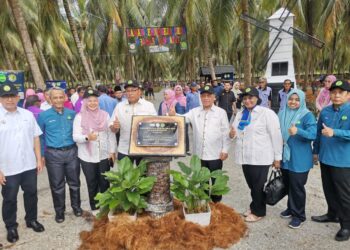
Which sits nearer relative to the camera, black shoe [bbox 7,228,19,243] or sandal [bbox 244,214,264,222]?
black shoe [bbox 7,228,19,243]

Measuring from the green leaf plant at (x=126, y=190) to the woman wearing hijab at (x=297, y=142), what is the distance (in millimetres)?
1792

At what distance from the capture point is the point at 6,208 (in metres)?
3.66

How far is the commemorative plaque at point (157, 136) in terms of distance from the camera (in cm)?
352

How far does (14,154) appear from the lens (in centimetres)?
348

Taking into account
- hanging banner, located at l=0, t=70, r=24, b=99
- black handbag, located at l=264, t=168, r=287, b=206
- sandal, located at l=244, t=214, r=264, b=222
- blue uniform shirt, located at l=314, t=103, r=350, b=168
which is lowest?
sandal, located at l=244, t=214, r=264, b=222

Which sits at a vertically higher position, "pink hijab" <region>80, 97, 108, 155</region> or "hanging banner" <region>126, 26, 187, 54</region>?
"hanging banner" <region>126, 26, 187, 54</region>

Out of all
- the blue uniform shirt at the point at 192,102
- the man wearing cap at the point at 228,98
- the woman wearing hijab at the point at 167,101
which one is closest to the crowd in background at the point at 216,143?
the woman wearing hijab at the point at 167,101

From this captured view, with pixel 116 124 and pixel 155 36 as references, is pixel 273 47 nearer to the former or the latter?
pixel 155 36

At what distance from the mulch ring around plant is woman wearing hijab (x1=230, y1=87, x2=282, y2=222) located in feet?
2.44

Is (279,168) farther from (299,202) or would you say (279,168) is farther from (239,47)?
(239,47)

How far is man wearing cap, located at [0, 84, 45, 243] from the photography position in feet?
11.2

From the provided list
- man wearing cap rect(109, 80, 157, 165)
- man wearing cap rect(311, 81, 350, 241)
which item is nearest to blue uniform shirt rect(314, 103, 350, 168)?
man wearing cap rect(311, 81, 350, 241)

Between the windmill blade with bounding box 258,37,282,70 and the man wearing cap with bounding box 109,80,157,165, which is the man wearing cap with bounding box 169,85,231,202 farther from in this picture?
the windmill blade with bounding box 258,37,282,70

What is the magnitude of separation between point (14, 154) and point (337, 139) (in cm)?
395
